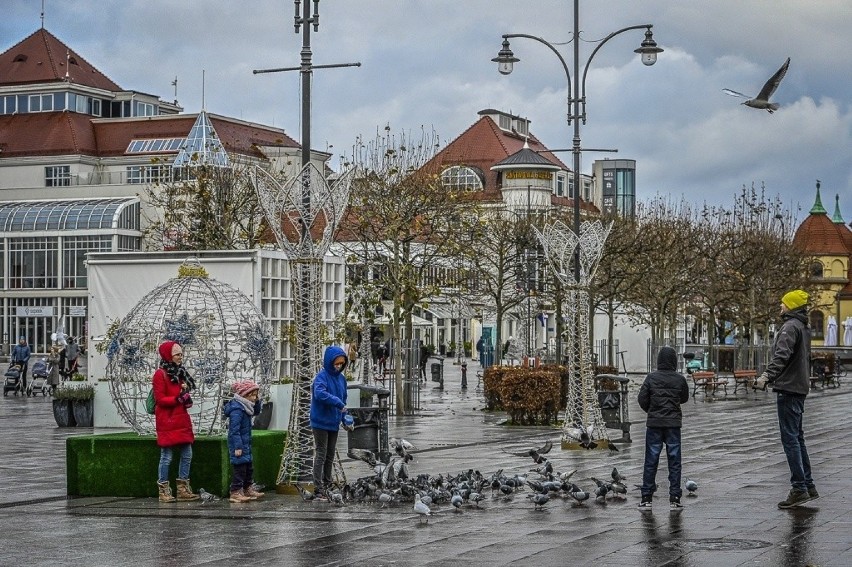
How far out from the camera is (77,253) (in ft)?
281

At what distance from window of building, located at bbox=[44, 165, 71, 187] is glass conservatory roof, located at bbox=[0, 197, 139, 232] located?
8.28m

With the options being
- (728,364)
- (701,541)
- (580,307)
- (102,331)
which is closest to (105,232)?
(728,364)

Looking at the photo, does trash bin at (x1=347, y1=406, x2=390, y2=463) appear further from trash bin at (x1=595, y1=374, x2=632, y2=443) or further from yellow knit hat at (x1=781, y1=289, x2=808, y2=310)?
trash bin at (x1=595, y1=374, x2=632, y2=443)

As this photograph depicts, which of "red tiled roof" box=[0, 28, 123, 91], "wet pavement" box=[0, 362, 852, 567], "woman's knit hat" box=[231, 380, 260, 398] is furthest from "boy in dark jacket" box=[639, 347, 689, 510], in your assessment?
"red tiled roof" box=[0, 28, 123, 91]

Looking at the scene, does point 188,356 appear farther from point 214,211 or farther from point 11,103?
point 11,103

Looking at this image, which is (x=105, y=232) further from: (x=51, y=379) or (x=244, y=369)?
(x=244, y=369)

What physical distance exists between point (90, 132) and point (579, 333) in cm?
7926

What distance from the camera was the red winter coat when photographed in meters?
15.4

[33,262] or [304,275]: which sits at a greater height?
[33,262]

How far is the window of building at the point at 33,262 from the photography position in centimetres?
8638

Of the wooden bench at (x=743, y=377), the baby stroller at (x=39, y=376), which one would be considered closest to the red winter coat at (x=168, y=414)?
the baby stroller at (x=39, y=376)

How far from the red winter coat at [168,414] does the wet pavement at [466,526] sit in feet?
2.27

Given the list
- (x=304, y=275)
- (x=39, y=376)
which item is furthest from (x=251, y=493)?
(x=39, y=376)

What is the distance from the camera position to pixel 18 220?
87.4 m
